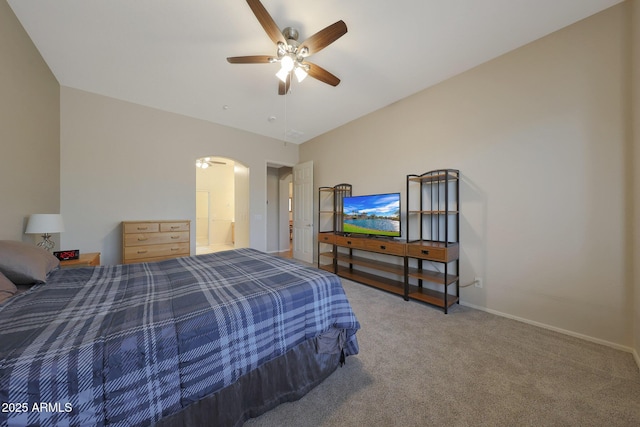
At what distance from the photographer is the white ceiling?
1896 mm

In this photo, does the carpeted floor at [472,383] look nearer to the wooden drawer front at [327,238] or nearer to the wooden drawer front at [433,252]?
the wooden drawer front at [433,252]

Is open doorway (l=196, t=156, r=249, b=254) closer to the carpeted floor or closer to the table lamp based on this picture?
the table lamp

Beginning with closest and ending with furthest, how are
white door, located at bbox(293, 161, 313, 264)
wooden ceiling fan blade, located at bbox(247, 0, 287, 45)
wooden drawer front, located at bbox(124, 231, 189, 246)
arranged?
wooden ceiling fan blade, located at bbox(247, 0, 287, 45)
wooden drawer front, located at bbox(124, 231, 189, 246)
white door, located at bbox(293, 161, 313, 264)

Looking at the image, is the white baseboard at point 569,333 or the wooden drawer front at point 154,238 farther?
the wooden drawer front at point 154,238

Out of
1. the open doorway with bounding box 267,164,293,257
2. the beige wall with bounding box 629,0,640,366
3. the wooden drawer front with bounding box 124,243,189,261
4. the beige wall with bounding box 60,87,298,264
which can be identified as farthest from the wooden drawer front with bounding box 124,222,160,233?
the beige wall with bounding box 629,0,640,366

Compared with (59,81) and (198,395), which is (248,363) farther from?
(59,81)

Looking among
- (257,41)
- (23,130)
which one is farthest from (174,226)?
(257,41)

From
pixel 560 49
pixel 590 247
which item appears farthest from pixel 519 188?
pixel 560 49

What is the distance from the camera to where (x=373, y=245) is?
10.6ft

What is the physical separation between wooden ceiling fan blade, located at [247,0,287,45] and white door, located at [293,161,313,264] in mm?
3022

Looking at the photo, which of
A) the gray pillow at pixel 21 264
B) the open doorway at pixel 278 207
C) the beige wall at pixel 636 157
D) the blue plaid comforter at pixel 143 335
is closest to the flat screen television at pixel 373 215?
the blue plaid comforter at pixel 143 335

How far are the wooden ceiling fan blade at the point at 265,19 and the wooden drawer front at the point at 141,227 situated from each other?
3.06m

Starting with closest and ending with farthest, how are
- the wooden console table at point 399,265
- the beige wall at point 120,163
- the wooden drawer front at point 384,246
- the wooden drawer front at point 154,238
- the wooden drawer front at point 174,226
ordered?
the wooden console table at point 399,265
the wooden drawer front at point 384,246
the beige wall at point 120,163
the wooden drawer front at point 154,238
the wooden drawer front at point 174,226

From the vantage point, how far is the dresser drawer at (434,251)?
2.50 m
